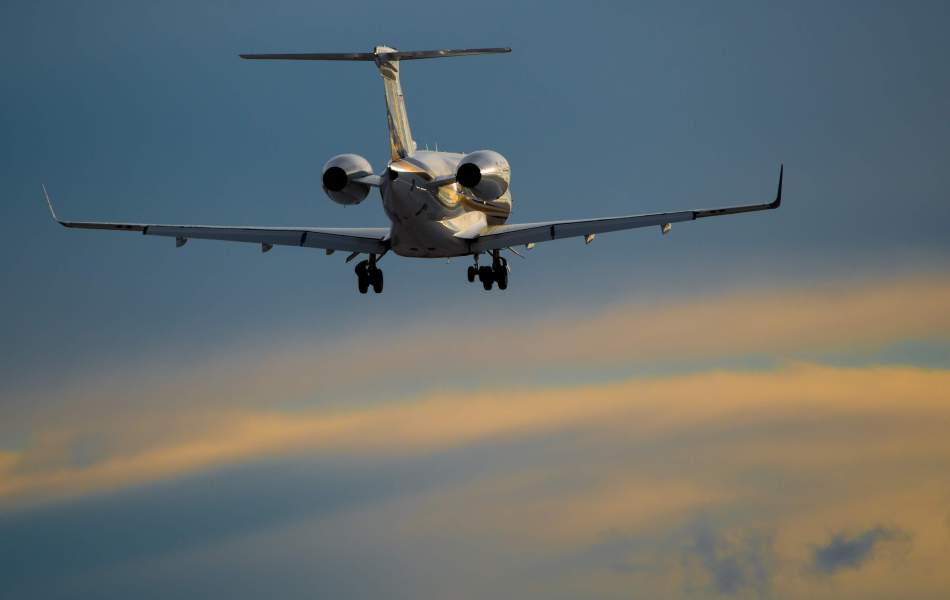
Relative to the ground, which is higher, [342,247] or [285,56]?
[285,56]

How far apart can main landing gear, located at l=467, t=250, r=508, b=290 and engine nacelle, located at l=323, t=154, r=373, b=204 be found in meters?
6.72

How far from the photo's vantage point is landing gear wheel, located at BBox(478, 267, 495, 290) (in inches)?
2434

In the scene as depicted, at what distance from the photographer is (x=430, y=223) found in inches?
2243

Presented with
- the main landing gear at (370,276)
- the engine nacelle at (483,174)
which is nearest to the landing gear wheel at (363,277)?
the main landing gear at (370,276)

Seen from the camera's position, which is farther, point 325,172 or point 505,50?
point 505,50

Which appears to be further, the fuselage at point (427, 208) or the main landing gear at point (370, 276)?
the main landing gear at point (370, 276)

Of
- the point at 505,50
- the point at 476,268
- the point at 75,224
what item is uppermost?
the point at 505,50

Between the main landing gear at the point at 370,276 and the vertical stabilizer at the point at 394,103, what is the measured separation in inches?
173

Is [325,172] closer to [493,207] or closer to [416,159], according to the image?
[416,159]

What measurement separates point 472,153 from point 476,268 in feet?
21.4

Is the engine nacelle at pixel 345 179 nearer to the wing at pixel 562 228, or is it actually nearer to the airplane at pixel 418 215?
the airplane at pixel 418 215

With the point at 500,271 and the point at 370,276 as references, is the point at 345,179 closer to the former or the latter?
the point at 370,276

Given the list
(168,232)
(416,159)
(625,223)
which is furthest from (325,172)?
(625,223)

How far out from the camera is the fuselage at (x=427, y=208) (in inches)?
2192
